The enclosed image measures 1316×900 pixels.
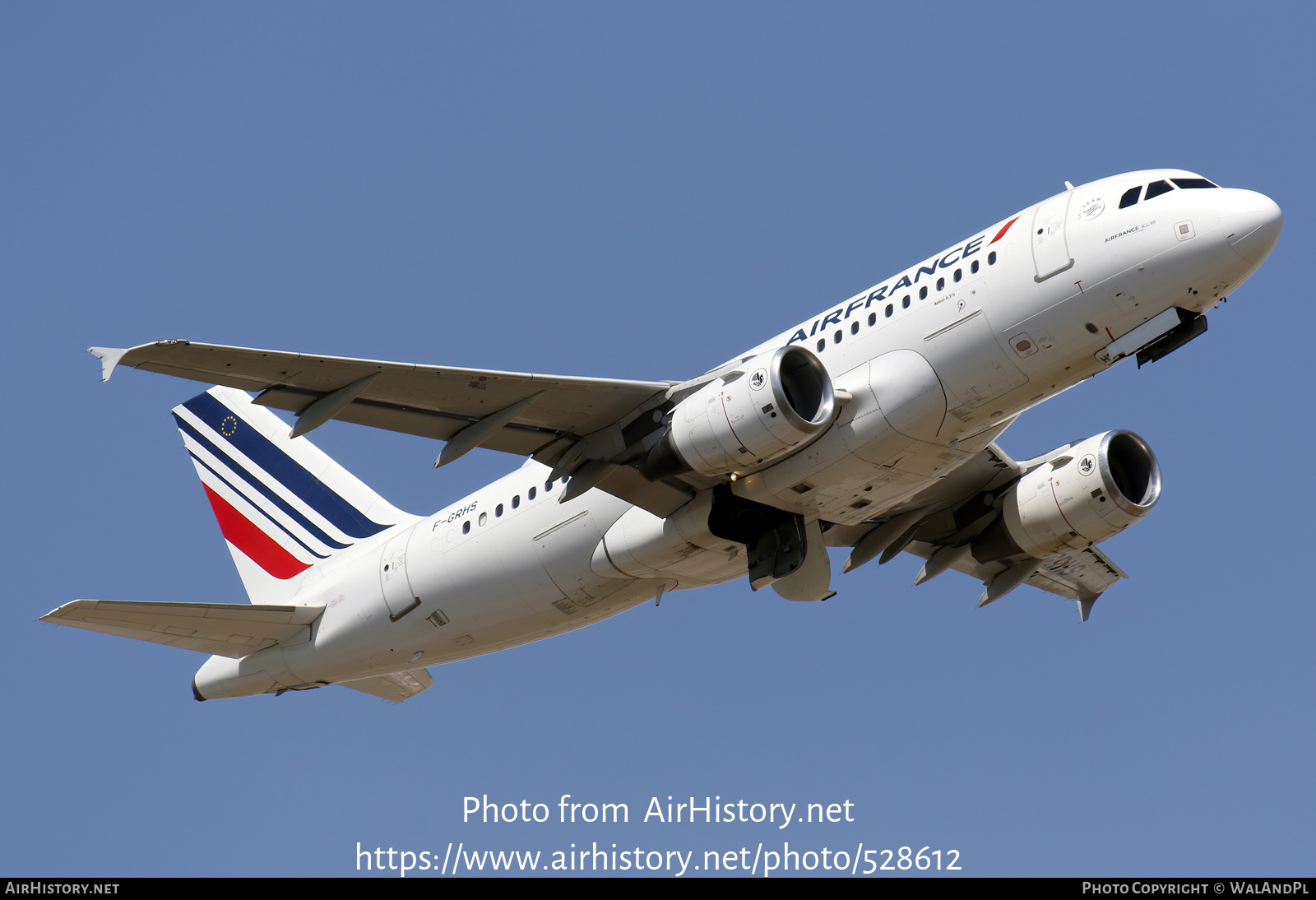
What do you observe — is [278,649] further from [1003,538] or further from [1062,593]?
[1062,593]

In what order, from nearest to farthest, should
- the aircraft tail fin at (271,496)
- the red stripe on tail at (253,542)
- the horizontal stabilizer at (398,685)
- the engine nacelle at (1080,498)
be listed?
the engine nacelle at (1080,498)
the horizontal stabilizer at (398,685)
the aircraft tail fin at (271,496)
the red stripe on tail at (253,542)

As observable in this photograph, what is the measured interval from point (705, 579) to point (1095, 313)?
899 cm

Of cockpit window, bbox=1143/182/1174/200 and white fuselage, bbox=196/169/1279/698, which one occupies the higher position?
cockpit window, bbox=1143/182/1174/200

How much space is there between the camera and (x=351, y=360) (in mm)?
22156

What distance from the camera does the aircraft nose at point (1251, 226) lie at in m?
21.6

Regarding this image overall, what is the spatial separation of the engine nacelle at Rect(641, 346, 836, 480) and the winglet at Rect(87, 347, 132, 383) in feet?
27.8

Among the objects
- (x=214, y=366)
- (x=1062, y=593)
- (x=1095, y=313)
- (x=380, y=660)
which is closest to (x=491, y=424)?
(x=214, y=366)

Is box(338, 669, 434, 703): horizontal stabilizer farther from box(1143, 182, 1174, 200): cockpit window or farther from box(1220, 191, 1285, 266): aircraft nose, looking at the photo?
box(1220, 191, 1285, 266): aircraft nose

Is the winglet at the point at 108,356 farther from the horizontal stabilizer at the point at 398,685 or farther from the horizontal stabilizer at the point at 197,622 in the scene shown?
the horizontal stabilizer at the point at 398,685

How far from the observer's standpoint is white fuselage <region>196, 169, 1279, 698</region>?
22.1m

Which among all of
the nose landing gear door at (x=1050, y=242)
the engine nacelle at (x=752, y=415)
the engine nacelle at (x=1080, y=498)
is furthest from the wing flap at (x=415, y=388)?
the engine nacelle at (x=1080, y=498)

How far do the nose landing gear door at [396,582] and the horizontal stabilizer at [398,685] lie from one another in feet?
11.1

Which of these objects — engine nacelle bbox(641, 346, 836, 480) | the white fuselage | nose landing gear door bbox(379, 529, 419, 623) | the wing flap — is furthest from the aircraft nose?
nose landing gear door bbox(379, 529, 419, 623)

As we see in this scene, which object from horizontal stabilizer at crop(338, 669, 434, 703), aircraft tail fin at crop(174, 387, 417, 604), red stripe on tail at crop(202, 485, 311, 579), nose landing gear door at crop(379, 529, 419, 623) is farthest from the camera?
red stripe on tail at crop(202, 485, 311, 579)
